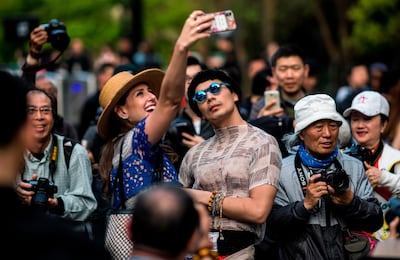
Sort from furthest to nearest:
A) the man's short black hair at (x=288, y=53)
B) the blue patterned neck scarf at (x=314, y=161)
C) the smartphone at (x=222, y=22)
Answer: the man's short black hair at (x=288, y=53)
the blue patterned neck scarf at (x=314, y=161)
the smartphone at (x=222, y=22)

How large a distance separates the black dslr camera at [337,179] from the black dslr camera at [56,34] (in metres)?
3.12

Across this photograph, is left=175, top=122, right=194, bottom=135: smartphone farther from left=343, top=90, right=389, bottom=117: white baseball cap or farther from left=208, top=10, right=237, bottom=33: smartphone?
left=208, top=10, right=237, bottom=33: smartphone

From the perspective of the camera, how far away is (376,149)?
8.28m

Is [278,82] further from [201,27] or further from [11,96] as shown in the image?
[11,96]

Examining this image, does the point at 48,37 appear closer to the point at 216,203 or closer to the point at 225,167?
the point at 225,167

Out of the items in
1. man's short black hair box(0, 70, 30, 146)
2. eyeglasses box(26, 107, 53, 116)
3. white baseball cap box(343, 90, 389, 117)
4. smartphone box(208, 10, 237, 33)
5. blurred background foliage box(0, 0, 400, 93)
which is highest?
smartphone box(208, 10, 237, 33)

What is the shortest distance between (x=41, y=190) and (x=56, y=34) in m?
2.18

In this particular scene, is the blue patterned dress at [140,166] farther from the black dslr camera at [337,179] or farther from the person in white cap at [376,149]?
the person in white cap at [376,149]

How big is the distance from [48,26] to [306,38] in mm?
37319

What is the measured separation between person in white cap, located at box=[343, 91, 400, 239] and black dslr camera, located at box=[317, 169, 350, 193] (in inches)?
33.9

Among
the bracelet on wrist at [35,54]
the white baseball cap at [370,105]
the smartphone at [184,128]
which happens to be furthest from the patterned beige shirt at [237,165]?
the bracelet on wrist at [35,54]

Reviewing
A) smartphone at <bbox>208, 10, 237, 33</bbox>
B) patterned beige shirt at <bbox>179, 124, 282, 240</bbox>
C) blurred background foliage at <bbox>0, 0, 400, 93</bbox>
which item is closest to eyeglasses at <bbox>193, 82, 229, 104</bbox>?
patterned beige shirt at <bbox>179, 124, 282, 240</bbox>

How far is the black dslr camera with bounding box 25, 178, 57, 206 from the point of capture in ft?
23.7

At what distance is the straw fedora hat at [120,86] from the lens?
7.20m
